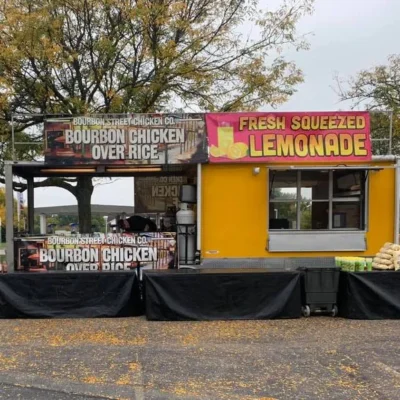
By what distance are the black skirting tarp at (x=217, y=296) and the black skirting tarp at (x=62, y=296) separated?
662 millimetres

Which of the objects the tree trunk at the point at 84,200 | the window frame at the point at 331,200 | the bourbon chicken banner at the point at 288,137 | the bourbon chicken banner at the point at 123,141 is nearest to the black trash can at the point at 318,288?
the window frame at the point at 331,200

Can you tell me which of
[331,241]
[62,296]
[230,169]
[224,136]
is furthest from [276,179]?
[62,296]

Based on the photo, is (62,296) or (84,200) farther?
(84,200)

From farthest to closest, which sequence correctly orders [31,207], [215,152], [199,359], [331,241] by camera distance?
[31,207], [331,241], [215,152], [199,359]

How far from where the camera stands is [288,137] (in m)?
9.62

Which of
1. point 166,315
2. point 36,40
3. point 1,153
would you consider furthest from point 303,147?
point 1,153

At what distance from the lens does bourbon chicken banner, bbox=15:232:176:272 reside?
30.9 feet

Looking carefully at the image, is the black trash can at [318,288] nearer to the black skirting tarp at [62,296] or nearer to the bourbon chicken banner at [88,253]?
the bourbon chicken banner at [88,253]

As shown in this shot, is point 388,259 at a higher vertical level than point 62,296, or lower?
higher

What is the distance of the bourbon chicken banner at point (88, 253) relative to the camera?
9.42 m

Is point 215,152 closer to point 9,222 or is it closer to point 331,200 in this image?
point 331,200

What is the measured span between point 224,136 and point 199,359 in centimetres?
505

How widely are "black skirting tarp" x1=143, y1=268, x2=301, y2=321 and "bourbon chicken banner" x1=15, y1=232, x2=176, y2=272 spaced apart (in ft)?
4.96

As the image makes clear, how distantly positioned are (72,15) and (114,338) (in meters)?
9.89
